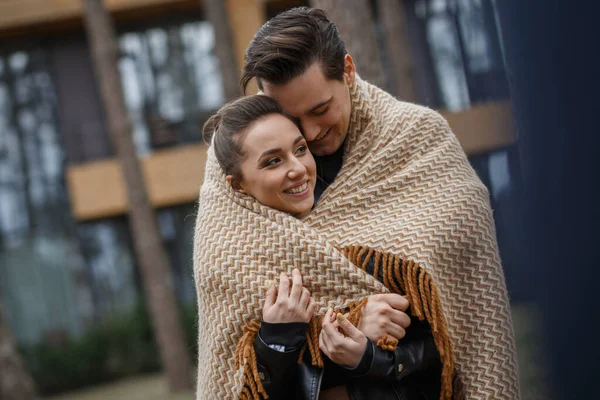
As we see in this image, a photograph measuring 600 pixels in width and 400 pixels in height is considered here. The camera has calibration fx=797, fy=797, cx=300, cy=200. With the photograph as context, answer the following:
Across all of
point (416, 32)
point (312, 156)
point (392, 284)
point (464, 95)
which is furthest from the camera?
point (416, 32)

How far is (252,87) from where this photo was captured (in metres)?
6.44

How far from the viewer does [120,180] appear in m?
13.8

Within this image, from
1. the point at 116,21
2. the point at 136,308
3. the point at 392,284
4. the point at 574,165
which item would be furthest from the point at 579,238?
the point at 116,21

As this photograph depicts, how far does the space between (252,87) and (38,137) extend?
9.30 metres

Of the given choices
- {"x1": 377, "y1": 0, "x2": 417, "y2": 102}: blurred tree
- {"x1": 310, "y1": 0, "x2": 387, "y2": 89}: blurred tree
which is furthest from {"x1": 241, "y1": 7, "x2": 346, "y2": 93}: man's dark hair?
{"x1": 377, "y1": 0, "x2": 417, "y2": 102}: blurred tree

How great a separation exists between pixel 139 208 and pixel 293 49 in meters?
8.25

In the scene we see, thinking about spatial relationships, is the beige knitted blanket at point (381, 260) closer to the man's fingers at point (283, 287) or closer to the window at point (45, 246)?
the man's fingers at point (283, 287)

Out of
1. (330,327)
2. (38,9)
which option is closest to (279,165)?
(330,327)

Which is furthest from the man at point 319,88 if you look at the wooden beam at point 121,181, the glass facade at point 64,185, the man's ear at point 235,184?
the glass facade at point 64,185

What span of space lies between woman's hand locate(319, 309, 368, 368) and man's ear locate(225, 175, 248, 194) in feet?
1.83

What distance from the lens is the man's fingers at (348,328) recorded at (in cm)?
235

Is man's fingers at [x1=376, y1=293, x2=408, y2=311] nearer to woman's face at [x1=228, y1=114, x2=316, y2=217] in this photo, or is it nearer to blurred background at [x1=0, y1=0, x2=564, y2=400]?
woman's face at [x1=228, y1=114, x2=316, y2=217]

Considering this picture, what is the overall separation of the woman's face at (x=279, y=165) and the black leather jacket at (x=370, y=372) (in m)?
0.46

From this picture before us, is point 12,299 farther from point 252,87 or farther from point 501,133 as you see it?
point 501,133
